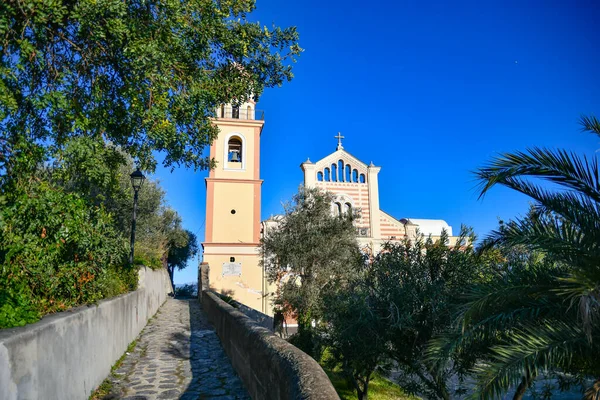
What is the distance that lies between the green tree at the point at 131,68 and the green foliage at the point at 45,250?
2.57 ft

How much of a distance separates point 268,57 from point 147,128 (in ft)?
8.72

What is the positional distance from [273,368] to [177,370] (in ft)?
11.3

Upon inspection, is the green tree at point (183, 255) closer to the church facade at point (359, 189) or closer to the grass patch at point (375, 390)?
the church facade at point (359, 189)

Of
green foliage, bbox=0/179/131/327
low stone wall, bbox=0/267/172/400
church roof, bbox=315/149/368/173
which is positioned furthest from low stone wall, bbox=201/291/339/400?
church roof, bbox=315/149/368/173

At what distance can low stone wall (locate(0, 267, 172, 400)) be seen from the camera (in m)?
2.83

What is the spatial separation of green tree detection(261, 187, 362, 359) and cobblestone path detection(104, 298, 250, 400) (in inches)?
220

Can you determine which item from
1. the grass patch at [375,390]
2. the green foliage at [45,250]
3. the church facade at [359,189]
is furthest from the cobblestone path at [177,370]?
the church facade at [359,189]

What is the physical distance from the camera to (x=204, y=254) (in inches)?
982

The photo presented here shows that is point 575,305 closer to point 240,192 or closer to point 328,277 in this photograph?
point 328,277

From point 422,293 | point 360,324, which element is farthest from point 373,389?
point 422,293

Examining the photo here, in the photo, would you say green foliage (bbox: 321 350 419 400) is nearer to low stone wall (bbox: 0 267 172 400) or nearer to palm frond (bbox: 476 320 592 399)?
low stone wall (bbox: 0 267 172 400)

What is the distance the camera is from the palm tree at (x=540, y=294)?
4.26m

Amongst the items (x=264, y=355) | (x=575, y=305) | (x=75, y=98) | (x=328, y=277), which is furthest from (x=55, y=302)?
(x=328, y=277)

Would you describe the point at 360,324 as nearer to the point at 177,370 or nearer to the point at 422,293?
the point at 422,293
